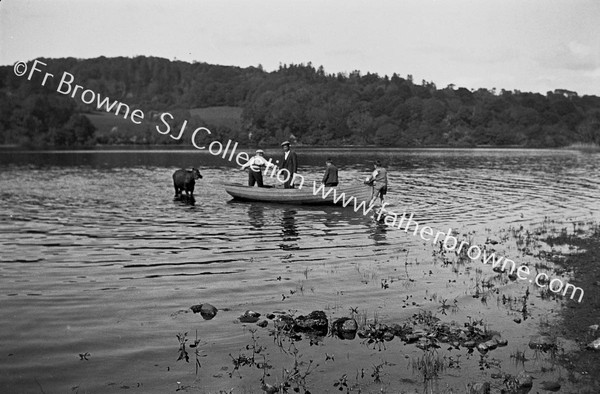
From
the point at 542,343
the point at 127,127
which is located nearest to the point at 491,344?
the point at 542,343

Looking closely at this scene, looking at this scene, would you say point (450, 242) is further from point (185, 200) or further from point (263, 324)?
point (185, 200)

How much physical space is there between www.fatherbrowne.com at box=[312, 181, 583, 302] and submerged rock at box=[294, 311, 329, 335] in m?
5.51

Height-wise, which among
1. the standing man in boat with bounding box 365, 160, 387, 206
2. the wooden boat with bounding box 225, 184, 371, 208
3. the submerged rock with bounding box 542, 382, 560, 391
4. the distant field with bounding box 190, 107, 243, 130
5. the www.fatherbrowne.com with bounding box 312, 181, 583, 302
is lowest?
the submerged rock with bounding box 542, 382, 560, 391

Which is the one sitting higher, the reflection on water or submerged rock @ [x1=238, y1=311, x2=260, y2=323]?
the reflection on water

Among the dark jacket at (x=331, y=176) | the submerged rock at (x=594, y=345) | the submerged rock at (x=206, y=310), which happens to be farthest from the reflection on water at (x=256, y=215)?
the submerged rock at (x=594, y=345)

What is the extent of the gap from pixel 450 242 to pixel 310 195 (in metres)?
9.64

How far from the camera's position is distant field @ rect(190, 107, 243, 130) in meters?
174

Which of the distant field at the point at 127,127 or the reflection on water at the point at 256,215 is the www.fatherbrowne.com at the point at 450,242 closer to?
the reflection on water at the point at 256,215

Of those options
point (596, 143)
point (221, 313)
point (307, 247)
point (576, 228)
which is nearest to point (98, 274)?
point (221, 313)

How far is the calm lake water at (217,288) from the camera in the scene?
7.93 m

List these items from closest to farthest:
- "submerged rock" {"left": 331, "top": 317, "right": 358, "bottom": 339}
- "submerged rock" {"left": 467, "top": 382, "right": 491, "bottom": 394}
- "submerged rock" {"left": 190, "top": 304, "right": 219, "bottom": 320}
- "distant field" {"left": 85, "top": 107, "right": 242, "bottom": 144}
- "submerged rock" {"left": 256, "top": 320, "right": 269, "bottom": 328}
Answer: "submerged rock" {"left": 467, "top": 382, "right": 491, "bottom": 394} → "submerged rock" {"left": 331, "top": 317, "right": 358, "bottom": 339} → "submerged rock" {"left": 256, "top": 320, "right": 269, "bottom": 328} → "submerged rock" {"left": 190, "top": 304, "right": 219, "bottom": 320} → "distant field" {"left": 85, "top": 107, "right": 242, "bottom": 144}

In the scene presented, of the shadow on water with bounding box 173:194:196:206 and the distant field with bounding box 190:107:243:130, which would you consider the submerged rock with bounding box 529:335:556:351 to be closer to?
the shadow on water with bounding box 173:194:196:206

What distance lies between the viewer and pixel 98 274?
13.2m

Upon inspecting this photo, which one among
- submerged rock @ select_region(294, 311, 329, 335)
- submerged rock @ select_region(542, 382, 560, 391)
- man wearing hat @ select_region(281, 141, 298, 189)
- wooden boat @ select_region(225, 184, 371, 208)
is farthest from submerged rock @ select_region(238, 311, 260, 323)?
man wearing hat @ select_region(281, 141, 298, 189)
